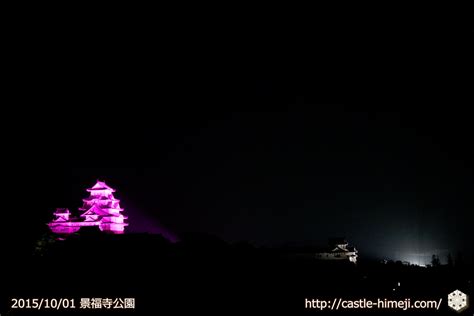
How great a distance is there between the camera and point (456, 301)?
1662 centimetres

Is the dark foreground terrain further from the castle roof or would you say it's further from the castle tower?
the castle roof

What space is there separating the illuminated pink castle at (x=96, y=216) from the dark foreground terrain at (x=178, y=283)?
42.3ft

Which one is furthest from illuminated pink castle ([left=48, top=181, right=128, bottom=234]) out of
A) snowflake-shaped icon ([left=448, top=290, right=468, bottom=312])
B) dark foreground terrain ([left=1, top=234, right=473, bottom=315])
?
snowflake-shaped icon ([left=448, top=290, right=468, bottom=312])

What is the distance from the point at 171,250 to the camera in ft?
114

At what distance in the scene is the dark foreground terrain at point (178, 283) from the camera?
16531mm

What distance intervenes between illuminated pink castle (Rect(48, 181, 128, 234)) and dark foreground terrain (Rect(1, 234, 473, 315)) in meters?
12.9

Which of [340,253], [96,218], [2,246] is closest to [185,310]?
[2,246]

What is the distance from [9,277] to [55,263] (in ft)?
16.3

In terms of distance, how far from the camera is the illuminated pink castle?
49531 millimetres

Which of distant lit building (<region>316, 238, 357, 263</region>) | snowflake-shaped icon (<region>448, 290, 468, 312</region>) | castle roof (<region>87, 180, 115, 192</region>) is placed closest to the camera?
snowflake-shaped icon (<region>448, 290, 468, 312</region>)

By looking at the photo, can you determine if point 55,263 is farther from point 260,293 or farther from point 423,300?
point 423,300

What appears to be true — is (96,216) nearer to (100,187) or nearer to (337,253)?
(100,187)

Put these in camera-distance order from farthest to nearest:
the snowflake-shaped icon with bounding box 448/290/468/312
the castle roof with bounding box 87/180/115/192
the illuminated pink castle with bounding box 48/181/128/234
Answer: the castle roof with bounding box 87/180/115/192 → the illuminated pink castle with bounding box 48/181/128/234 → the snowflake-shaped icon with bounding box 448/290/468/312

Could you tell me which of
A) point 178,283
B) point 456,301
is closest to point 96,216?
point 178,283
